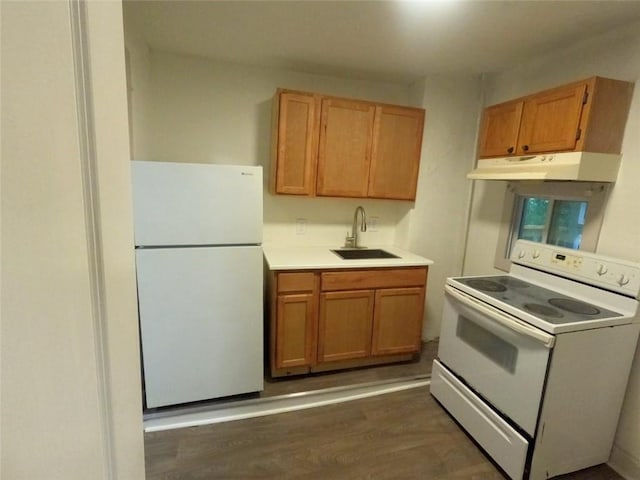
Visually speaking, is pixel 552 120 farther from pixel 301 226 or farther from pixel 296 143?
pixel 301 226

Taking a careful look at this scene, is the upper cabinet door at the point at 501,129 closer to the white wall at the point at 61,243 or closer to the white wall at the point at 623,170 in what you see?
the white wall at the point at 623,170

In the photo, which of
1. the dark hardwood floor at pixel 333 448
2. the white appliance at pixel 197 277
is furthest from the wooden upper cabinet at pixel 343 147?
the dark hardwood floor at pixel 333 448

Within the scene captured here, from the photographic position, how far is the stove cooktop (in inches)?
63.0

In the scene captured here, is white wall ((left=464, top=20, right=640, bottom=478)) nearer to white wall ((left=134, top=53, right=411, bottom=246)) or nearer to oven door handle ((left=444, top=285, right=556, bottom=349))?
oven door handle ((left=444, top=285, right=556, bottom=349))

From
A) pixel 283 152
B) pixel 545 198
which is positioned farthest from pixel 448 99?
pixel 283 152

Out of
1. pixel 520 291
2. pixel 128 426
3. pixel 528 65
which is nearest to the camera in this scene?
pixel 128 426

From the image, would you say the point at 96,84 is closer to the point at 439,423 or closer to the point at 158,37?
the point at 158,37

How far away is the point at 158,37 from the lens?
7.13ft

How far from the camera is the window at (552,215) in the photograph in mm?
1944

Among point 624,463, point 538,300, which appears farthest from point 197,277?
point 624,463

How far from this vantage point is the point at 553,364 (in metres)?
1.50

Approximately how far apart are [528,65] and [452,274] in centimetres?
179

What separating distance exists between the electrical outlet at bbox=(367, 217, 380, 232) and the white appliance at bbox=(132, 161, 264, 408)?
1338 mm

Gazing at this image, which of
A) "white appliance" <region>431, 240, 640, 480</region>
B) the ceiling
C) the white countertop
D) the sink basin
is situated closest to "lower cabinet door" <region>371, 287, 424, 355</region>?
the white countertop
